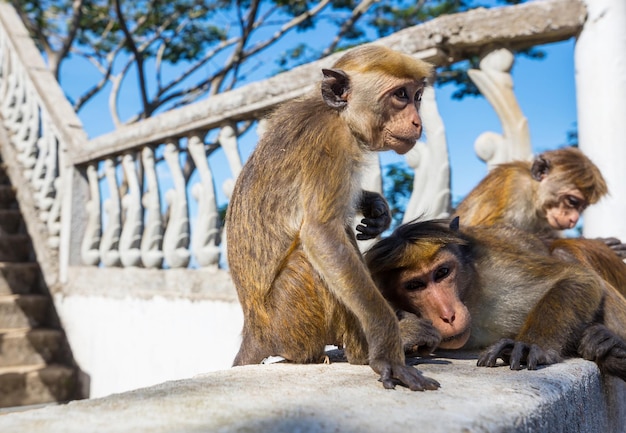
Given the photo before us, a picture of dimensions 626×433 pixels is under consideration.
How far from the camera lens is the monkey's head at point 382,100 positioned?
8.61ft

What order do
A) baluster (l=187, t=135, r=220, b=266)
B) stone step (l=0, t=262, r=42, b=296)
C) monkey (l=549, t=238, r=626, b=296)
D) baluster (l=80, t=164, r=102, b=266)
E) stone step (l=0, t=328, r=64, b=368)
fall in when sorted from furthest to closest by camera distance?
stone step (l=0, t=262, r=42, b=296), baluster (l=80, t=164, r=102, b=266), stone step (l=0, t=328, r=64, b=368), baluster (l=187, t=135, r=220, b=266), monkey (l=549, t=238, r=626, b=296)

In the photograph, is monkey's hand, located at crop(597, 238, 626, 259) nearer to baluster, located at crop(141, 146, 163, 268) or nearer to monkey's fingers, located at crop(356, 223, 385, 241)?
monkey's fingers, located at crop(356, 223, 385, 241)

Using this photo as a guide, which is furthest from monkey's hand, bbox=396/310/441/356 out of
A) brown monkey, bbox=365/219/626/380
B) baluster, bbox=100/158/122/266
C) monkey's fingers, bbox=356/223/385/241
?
baluster, bbox=100/158/122/266

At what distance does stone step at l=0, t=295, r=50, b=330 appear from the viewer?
5.80 metres

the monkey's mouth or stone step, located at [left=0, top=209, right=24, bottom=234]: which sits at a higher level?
the monkey's mouth

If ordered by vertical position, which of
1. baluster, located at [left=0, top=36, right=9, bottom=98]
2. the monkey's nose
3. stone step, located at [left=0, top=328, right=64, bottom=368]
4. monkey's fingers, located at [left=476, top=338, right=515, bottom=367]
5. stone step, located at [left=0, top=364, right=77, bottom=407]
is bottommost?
stone step, located at [left=0, top=364, right=77, bottom=407]

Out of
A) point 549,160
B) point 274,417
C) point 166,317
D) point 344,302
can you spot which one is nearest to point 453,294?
point 344,302

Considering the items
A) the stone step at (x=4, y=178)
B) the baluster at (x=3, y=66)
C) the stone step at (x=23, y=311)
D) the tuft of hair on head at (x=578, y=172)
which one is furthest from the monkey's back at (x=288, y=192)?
the baluster at (x=3, y=66)

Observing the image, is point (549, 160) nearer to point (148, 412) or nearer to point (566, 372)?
point (566, 372)

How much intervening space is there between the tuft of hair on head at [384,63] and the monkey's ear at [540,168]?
4.35 ft

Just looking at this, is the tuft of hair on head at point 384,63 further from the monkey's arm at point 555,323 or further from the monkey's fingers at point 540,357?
the monkey's fingers at point 540,357

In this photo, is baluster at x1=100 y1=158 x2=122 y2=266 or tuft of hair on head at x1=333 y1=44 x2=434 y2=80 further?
baluster at x1=100 y1=158 x2=122 y2=266

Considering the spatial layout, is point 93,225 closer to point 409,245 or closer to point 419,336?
point 409,245

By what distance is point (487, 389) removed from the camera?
1719 mm
